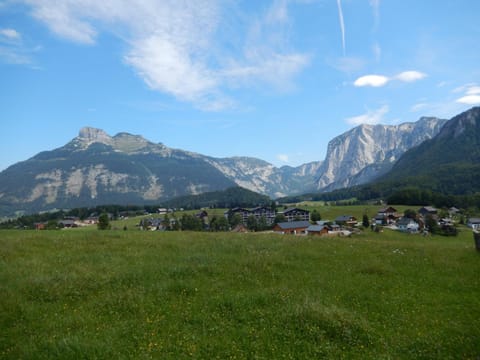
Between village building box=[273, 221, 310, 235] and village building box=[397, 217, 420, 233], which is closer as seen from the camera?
village building box=[397, 217, 420, 233]

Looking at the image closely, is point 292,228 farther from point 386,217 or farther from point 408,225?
point 386,217

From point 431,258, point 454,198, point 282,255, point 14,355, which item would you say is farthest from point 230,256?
point 454,198

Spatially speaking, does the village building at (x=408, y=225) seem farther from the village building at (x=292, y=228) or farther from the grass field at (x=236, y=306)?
the grass field at (x=236, y=306)

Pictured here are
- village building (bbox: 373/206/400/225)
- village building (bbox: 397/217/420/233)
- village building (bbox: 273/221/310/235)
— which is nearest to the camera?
village building (bbox: 397/217/420/233)

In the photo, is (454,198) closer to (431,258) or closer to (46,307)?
(431,258)

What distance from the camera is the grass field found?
9477 millimetres

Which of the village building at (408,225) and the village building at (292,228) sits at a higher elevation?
the village building at (292,228)

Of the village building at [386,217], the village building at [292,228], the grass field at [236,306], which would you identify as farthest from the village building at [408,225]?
the grass field at [236,306]

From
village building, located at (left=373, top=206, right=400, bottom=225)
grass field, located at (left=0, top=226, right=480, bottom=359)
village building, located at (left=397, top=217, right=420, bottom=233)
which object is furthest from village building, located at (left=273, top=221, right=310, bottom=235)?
grass field, located at (left=0, top=226, right=480, bottom=359)

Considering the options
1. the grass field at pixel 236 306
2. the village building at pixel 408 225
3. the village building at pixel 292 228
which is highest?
the grass field at pixel 236 306

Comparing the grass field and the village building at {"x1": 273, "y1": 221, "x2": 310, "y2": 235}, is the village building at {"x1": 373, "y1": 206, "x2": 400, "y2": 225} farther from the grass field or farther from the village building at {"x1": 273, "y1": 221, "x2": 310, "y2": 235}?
the grass field

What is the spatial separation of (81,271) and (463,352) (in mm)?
18460

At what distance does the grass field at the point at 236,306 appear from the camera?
948 cm

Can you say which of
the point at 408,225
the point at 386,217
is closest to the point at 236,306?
the point at 408,225
